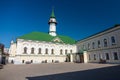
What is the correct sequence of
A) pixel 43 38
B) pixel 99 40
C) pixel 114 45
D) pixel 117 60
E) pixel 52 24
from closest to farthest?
pixel 117 60 → pixel 114 45 → pixel 99 40 → pixel 43 38 → pixel 52 24

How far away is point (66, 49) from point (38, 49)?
14020 mm

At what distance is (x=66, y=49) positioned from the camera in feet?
160

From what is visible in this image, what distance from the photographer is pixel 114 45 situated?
26.9 meters

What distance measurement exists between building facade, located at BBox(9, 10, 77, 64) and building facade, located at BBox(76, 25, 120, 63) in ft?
32.9

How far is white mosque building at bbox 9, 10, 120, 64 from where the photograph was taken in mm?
27703

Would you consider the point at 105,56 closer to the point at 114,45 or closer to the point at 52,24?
the point at 114,45

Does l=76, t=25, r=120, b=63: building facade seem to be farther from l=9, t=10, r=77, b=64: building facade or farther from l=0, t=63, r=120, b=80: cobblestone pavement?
l=0, t=63, r=120, b=80: cobblestone pavement

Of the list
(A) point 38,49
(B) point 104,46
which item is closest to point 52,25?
(A) point 38,49

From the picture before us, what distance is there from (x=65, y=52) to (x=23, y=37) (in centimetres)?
2013

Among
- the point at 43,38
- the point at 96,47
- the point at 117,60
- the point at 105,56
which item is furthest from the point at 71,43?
the point at 117,60

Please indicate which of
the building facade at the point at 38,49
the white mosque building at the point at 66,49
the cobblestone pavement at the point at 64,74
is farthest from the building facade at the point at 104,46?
the cobblestone pavement at the point at 64,74

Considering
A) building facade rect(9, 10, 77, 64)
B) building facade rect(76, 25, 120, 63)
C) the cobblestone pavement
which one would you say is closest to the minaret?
building facade rect(9, 10, 77, 64)

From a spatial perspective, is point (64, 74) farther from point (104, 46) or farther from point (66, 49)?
point (66, 49)

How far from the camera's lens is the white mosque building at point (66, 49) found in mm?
27703
